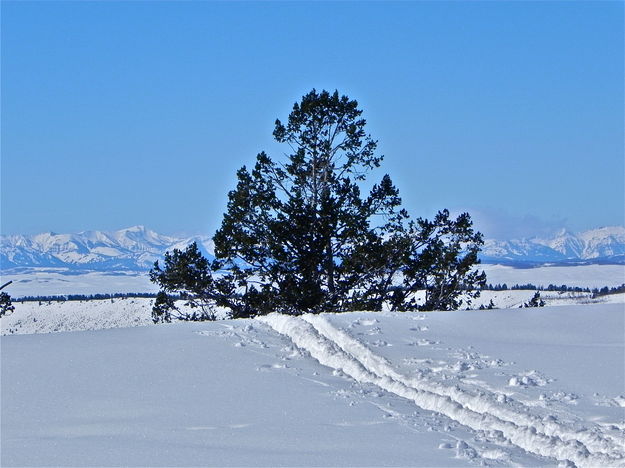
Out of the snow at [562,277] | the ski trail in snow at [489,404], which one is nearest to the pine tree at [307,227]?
the ski trail in snow at [489,404]

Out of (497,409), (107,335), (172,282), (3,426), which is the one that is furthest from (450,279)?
(3,426)

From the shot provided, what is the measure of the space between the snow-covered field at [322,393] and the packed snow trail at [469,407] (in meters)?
0.02

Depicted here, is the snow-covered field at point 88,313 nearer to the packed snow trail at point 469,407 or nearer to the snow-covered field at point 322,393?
the snow-covered field at point 322,393

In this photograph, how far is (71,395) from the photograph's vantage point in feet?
40.2

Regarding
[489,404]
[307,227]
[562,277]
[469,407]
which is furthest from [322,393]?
[562,277]

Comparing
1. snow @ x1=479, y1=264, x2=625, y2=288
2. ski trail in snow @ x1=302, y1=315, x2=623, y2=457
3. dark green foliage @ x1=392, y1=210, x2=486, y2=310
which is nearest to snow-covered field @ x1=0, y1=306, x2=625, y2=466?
ski trail in snow @ x1=302, y1=315, x2=623, y2=457

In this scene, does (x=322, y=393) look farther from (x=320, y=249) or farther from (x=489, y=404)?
(x=320, y=249)

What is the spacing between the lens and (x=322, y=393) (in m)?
12.3

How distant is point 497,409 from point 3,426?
5717 millimetres

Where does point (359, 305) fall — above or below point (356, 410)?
above

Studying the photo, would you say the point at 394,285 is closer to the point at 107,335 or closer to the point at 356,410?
the point at 107,335

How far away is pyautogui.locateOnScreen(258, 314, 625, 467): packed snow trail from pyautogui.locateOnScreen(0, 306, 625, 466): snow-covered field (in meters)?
0.02

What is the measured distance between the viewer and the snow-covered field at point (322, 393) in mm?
9305

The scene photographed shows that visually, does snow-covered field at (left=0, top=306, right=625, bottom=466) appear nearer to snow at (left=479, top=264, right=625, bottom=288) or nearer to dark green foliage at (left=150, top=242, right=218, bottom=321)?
dark green foliage at (left=150, top=242, right=218, bottom=321)
